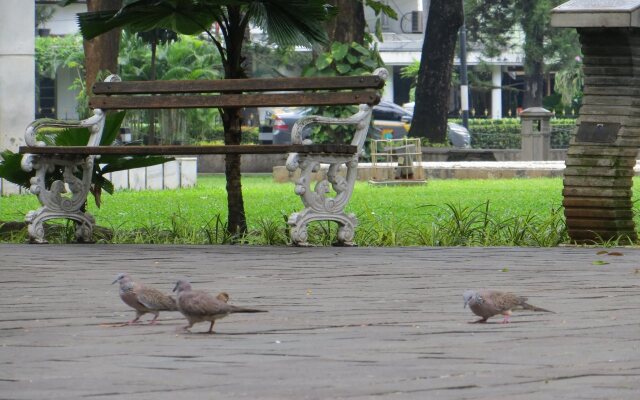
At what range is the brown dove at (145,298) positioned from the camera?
5391 millimetres

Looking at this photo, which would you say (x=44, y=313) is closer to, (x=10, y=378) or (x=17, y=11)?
(x=10, y=378)

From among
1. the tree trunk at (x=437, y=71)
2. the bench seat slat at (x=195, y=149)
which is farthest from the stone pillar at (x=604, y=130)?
the tree trunk at (x=437, y=71)

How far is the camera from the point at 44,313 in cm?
608

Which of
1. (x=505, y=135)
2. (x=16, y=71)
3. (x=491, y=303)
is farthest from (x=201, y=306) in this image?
(x=505, y=135)

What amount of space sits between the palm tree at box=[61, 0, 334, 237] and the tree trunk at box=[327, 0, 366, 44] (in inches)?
507

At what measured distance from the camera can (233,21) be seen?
34.5 feet

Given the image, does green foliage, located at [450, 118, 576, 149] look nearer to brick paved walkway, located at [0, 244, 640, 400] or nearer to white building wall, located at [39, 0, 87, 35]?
white building wall, located at [39, 0, 87, 35]

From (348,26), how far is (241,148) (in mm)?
14516

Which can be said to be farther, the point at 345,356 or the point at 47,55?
the point at 47,55

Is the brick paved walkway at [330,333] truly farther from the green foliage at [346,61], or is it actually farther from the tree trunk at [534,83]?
the tree trunk at [534,83]

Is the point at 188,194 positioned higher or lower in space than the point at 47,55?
lower

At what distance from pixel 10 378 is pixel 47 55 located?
60741mm

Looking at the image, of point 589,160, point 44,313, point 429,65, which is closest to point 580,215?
point 589,160

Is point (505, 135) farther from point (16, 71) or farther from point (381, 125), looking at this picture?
point (16, 71)
